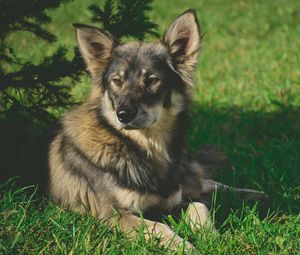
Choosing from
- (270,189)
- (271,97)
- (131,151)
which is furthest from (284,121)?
(131,151)

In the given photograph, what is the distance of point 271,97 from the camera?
7.58 metres

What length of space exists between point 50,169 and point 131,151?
759mm

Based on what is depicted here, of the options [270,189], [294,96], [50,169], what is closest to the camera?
[50,169]

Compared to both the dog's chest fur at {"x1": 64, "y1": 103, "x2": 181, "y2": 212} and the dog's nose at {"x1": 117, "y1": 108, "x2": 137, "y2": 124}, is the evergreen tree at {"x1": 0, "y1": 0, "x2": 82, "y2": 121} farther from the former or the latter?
the dog's nose at {"x1": 117, "y1": 108, "x2": 137, "y2": 124}

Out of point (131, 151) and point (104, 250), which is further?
point (131, 151)

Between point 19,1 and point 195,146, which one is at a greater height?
point 19,1

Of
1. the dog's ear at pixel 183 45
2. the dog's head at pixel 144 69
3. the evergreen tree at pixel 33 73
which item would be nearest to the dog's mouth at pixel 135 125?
the dog's head at pixel 144 69

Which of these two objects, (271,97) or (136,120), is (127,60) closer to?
(136,120)

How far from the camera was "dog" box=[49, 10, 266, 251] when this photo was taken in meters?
4.20

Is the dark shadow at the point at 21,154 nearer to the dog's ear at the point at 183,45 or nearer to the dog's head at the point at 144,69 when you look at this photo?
the dog's head at the point at 144,69

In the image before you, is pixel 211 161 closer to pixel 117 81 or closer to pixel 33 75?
pixel 117 81

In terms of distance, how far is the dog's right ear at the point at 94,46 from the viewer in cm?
435

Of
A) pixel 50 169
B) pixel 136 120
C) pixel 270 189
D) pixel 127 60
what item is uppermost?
pixel 127 60

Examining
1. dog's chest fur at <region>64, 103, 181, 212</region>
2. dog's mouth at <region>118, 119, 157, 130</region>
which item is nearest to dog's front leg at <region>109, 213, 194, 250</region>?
dog's chest fur at <region>64, 103, 181, 212</region>
